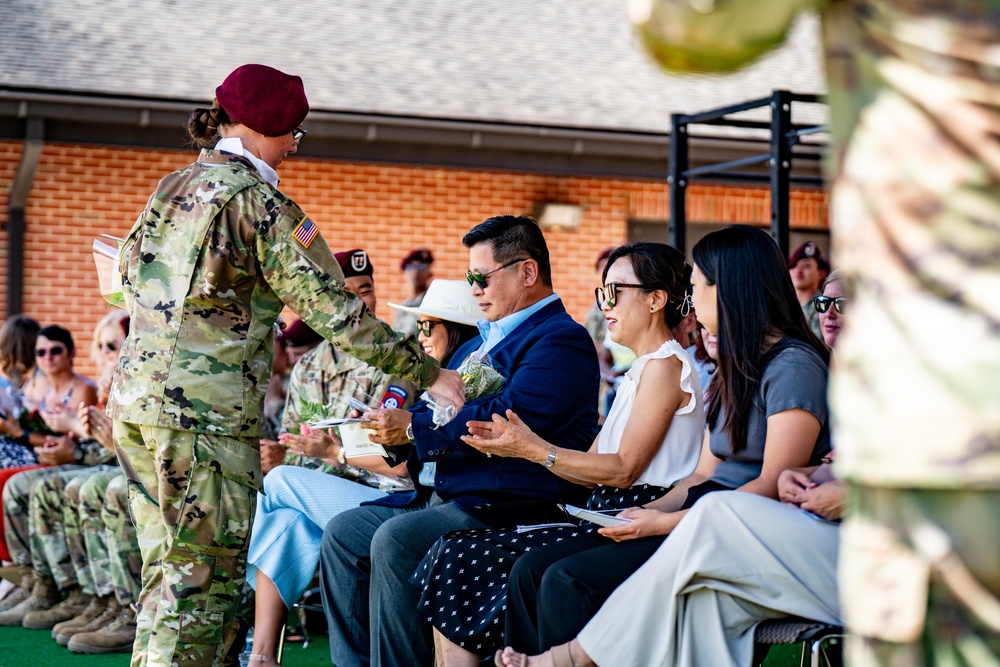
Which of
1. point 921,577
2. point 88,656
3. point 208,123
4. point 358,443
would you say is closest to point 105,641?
point 88,656

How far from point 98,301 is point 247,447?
742cm

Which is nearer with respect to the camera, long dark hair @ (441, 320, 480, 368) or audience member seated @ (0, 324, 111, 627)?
long dark hair @ (441, 320, 480, 368)

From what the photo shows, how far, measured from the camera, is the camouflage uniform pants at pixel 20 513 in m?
7.23

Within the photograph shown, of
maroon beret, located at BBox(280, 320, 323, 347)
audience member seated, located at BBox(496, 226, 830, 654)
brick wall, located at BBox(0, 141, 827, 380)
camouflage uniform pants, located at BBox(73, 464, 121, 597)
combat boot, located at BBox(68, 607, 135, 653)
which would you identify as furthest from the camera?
brick wall, located at BBox(0, 141, 827, 380)

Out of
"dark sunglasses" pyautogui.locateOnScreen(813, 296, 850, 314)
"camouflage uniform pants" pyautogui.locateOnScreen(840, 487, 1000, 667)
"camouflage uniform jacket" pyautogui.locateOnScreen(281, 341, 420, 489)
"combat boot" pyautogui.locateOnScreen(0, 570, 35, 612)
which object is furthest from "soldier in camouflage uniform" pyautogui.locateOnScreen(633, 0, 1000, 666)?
"combat boot" pyautogui.locateOnScreen(0, 570, 35, 612)

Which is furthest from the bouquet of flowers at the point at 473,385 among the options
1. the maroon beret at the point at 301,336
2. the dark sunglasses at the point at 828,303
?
the maroon beret at the point at 301,336

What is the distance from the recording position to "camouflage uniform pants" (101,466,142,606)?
6.40 meters

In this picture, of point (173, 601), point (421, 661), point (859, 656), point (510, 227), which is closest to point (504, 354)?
point (510, 227)

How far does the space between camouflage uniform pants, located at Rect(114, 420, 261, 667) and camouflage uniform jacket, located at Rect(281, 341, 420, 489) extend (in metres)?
1.86

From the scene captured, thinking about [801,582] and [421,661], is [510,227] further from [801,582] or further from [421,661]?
[801,582]

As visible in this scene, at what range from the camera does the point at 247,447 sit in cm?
385

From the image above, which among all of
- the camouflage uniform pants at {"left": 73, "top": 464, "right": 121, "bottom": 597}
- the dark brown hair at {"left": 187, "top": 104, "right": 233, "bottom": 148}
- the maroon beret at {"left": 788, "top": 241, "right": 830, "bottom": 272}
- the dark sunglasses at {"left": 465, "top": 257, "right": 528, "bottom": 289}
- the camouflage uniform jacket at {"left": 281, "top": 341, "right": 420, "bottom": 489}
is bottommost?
the camouflage uniform pants at {"left": 73, "top": 464, "right": 121, "bottom": 597}

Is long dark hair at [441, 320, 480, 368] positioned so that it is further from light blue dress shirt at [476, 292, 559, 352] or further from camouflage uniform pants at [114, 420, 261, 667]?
camouflage uniform pants at [114, 420, 261, 667]

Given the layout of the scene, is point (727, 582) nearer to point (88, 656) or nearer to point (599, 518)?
point (599, 518)
